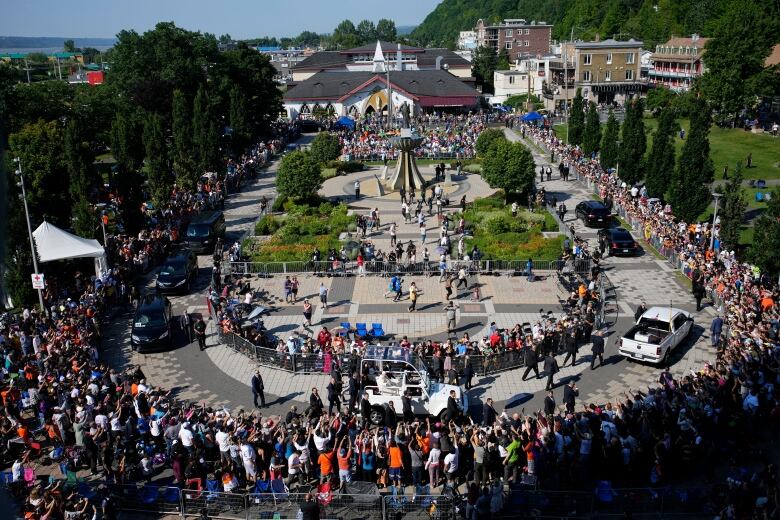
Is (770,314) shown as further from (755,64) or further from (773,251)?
(755,64)

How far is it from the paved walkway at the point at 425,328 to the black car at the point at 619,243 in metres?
0.44

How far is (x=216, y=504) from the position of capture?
563 inches

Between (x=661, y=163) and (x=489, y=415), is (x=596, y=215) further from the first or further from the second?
(x=489, y=415)

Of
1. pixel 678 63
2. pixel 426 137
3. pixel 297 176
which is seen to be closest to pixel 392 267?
pixel 297 176

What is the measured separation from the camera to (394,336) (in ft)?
77.7

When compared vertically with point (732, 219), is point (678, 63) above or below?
above

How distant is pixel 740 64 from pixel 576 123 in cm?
2044

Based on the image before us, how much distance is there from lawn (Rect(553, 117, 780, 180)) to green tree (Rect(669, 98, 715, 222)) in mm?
17891

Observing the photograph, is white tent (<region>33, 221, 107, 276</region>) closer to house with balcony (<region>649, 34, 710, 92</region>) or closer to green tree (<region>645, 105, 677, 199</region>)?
green tree (<region>645, 105, 677, 199</region>)

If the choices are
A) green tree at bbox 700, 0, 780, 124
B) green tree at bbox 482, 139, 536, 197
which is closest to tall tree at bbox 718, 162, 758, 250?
green tree at bbox 482, 139, 536, 197

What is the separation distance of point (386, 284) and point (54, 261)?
13939 mm

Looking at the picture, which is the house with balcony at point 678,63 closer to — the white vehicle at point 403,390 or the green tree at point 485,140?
the green tree at point 485,140

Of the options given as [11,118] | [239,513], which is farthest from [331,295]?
[11,118]

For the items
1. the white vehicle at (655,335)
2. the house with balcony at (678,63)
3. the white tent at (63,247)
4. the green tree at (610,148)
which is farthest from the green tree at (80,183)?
the house with balcony at (678,63)
